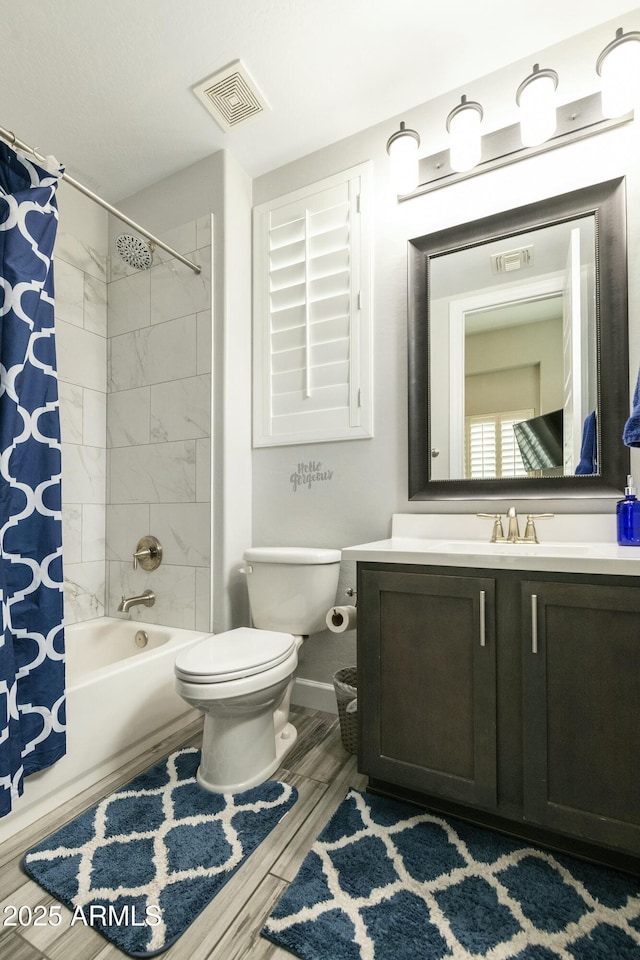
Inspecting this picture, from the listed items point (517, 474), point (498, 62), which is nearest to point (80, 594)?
point (517, 474)

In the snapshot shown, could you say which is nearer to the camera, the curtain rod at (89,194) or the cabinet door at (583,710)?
the cabinet door at (583,710)

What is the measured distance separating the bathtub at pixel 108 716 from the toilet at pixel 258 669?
0.30m

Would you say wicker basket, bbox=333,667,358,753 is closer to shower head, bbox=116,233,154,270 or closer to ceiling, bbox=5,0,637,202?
shower head, bbox=116,233,154,270

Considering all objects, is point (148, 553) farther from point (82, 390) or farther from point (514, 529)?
point (514, 529)

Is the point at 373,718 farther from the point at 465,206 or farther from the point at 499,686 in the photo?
the point at 465,206

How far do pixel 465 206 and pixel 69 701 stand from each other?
7.22 ft

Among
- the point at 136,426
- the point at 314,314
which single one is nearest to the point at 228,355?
the point at 314,314

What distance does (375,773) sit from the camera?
1.35 meters

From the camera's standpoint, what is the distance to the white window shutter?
1.92 metres

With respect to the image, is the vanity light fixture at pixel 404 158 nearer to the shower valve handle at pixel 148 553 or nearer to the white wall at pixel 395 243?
the white wall at pixel 395 243

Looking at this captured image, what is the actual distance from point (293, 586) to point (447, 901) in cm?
101

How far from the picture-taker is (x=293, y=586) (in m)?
1.80

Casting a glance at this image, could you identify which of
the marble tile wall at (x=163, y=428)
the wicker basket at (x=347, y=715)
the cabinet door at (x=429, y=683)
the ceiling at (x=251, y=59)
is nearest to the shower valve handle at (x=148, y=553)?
the marble tile wall at (x=163, y=428)

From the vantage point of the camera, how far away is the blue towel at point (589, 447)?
151cm
